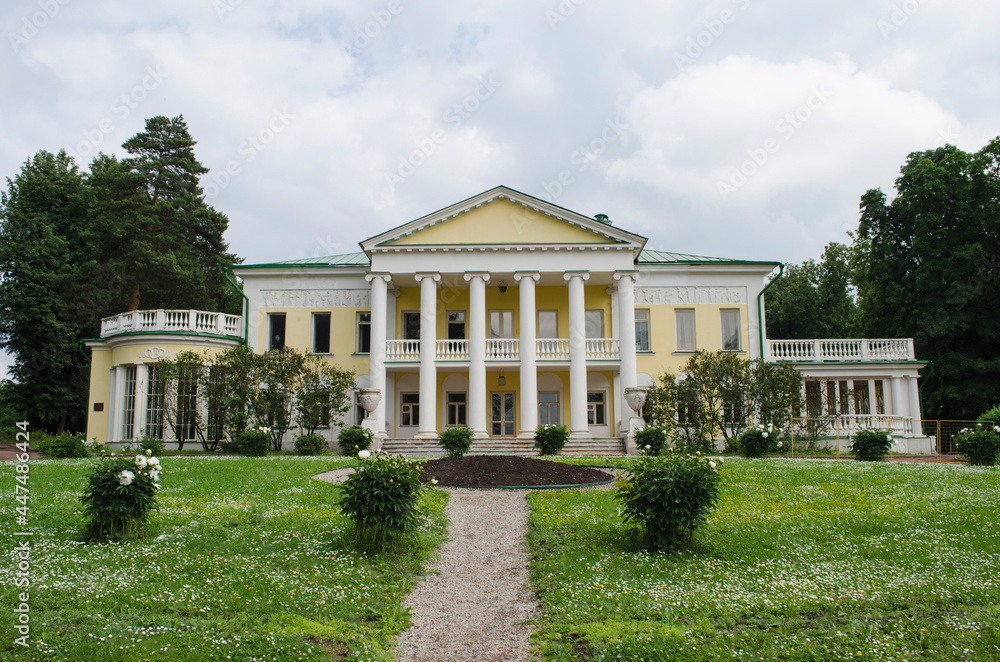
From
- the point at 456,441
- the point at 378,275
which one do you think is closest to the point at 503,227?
the point at 378,275

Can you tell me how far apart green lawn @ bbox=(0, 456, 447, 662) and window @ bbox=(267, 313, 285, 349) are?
1876 cm

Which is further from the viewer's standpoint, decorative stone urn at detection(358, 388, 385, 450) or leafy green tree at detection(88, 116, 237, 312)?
leafy green tree at detection(88, 116, 237, 312)

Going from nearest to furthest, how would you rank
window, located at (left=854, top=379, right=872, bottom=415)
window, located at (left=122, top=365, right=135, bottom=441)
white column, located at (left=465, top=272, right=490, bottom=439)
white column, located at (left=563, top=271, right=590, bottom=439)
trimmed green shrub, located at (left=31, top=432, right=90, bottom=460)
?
1. trimmed green shrub, located at (left=31, top=432, right=90, bottom=460)
2. white column, located at (left=563, top=271, right=590, bottom=439)
3. white column, located at (left=465, top=272, right=490, bottom=439)
4. window, located at (left=122, top=365, right=135, bottom=441)
5. window, located at (left=854, top=379, right=872, bottom=415)

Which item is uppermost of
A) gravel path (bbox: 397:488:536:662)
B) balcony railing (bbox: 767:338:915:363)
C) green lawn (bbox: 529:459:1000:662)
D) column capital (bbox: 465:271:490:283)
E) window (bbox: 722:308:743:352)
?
column capital (bbox: 465:271:490:283)

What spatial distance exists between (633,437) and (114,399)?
20.7 meters

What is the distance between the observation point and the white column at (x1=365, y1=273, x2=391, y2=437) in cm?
2648

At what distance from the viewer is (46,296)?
3372 centimetres

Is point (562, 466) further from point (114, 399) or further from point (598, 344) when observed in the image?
point (114, 399)

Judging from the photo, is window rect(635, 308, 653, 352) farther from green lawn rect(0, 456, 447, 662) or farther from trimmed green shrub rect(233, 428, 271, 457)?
green lawn rect(0, 456, 447, 662)

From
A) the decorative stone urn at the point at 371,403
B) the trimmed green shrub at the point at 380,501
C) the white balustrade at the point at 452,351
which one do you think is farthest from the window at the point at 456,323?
the trimmed green shrub at the point at 380,501

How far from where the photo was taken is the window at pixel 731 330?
2941 centimetres

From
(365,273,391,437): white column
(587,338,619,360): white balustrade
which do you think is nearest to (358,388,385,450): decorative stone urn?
(365,273,391,437): white column

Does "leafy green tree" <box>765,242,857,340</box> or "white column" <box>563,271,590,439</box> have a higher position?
"leafy green tree" <box>765,242,857,340</box>

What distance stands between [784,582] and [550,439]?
14.5m
